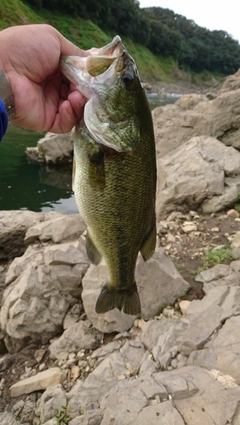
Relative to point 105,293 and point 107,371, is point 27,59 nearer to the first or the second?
point 105,293

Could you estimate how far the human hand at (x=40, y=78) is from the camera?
2416 mm

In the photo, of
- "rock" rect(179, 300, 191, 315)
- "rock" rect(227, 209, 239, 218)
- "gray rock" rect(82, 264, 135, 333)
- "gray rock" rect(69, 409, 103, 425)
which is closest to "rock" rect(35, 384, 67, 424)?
"gray rock" rect(69, 409, 103, 425)

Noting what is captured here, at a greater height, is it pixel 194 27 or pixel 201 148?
pixel 194 27

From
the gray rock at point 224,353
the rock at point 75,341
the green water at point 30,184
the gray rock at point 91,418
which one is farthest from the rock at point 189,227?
the green water at point 30,184

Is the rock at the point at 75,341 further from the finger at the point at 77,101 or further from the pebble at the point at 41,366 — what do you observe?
the finger at the point at 77,101

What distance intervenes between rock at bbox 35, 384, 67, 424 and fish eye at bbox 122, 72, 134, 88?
10.0 ft

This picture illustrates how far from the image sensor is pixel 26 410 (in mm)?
3861

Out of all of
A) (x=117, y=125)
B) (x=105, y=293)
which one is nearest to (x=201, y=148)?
(x=105, y=293)

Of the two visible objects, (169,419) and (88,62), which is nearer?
(88,62)

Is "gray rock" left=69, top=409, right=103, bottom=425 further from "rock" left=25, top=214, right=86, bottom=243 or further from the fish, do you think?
"rock" left=25, top=214, right=86, bottom=243

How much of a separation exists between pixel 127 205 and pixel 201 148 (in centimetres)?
570

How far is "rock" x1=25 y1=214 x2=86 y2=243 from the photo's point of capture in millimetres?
6027

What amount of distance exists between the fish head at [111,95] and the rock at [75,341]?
2987 mm

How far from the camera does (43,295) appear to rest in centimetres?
493
